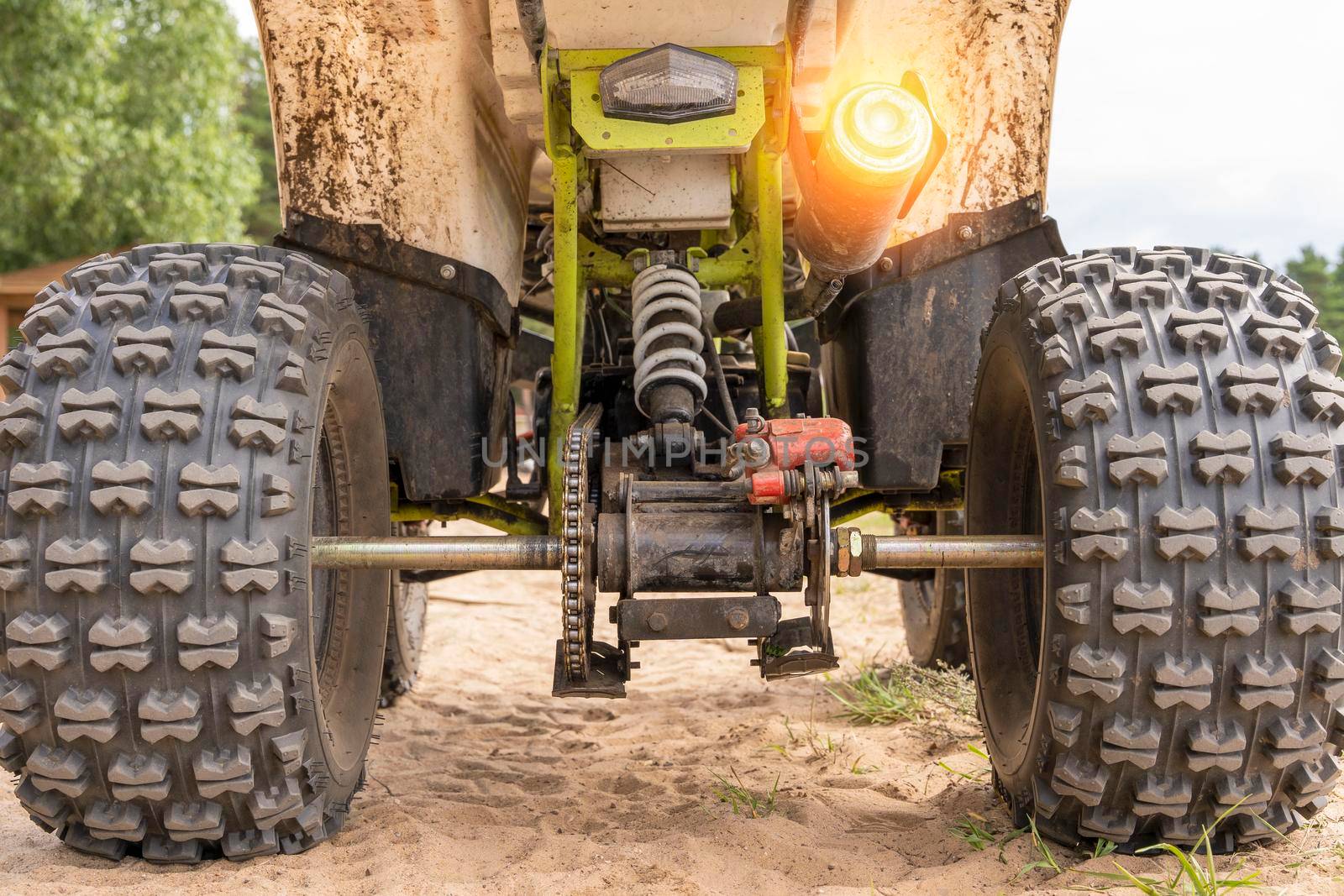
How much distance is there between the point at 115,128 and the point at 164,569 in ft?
59.9

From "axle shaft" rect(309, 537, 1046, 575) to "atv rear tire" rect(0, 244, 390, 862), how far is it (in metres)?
0.20

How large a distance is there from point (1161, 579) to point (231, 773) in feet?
5.79

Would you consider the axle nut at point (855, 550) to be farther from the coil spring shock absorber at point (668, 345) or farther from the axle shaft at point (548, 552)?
the coil spring shock absorber at point (668, 345)

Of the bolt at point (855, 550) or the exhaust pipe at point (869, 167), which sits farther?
the exhaust pipe at point (869, 167)

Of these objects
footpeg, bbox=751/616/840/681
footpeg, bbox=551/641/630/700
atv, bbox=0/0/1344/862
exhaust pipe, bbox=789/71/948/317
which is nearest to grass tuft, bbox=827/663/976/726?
atv, bbox=0/0/1344/862

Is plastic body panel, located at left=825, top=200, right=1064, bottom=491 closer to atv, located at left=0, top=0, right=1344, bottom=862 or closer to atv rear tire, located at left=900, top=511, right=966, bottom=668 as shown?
atv, located at left=0, top=0, right=1344, bottom=862

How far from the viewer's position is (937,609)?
4.54 meters

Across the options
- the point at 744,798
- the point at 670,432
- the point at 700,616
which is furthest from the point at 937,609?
the point at 700,616

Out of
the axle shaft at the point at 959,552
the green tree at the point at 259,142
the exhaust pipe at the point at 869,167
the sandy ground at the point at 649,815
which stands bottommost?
the sandy ground at the point at 649,815

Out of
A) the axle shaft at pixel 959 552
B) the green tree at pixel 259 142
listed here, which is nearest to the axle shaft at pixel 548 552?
the axle shaft at pixel 959 552

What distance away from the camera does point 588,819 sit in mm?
2854

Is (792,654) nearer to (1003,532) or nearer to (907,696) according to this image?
(1003,532)

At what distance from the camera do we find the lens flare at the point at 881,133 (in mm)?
2496

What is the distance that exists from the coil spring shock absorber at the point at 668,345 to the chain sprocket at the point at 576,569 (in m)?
0.47
